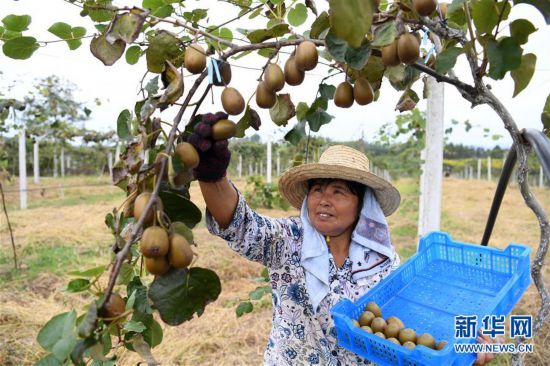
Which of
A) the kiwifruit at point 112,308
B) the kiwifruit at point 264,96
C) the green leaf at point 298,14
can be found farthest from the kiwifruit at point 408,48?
the kiwifruit at point 112,308

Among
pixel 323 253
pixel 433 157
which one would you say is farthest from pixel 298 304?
pixel 433 157

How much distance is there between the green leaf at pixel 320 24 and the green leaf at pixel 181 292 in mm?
501

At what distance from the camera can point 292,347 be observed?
5.42ft

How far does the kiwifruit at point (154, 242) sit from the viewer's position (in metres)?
0.66

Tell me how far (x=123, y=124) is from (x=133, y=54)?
12.2 inches

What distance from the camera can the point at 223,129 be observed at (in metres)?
0.90

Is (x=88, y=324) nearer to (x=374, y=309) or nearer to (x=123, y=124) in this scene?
(x=123, y=124)

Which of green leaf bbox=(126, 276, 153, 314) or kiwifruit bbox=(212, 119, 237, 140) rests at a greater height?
kiwifruit bbox=(212, 119, 237, 140)

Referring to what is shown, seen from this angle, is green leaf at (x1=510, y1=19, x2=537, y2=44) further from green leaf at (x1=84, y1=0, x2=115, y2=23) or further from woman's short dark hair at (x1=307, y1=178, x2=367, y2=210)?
woman's short dark hair at (x1=307, y1=178, x2=367, y2=210)

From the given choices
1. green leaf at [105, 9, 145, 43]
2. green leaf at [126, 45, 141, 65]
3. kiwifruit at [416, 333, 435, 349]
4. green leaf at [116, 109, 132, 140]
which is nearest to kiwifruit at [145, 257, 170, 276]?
green leaf at [116, 109, 132, 140]

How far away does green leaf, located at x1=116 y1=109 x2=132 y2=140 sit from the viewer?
846mm

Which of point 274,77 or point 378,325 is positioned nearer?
point 274,77

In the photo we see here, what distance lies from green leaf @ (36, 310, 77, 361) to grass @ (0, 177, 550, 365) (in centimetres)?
7

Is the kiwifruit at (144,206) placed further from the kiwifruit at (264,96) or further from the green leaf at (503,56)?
the green leaf at (503,56)
